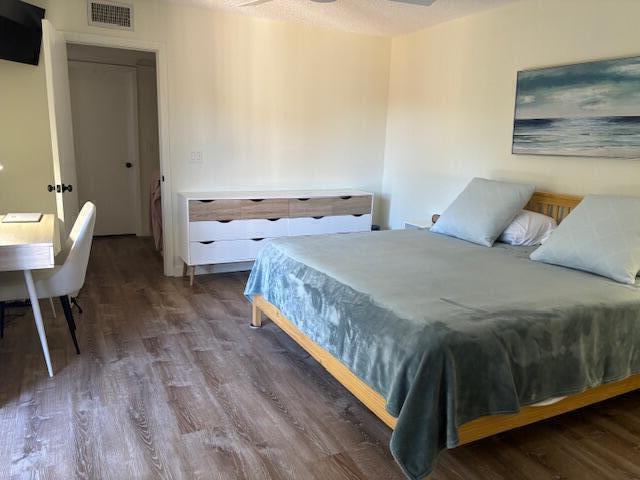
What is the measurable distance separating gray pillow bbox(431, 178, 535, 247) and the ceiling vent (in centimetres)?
300

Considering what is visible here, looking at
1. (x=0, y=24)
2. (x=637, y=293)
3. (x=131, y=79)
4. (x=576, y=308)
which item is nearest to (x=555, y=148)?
(x=637, y=293)

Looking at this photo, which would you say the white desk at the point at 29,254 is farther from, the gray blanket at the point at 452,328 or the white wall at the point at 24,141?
the white wall at the point at 24,141

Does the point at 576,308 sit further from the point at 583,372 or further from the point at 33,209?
the point at 33,209

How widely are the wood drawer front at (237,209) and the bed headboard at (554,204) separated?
6.80ft

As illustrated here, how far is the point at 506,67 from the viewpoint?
3787mm

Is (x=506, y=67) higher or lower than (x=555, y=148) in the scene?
higher

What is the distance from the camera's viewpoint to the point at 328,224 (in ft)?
15.3

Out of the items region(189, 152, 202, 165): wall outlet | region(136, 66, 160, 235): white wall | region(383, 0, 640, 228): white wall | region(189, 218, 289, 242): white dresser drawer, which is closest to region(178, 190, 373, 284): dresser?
region(189, 218, 289, 242): white dresser drawer

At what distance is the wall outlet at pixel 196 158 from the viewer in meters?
4.38

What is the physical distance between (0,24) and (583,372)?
396cm

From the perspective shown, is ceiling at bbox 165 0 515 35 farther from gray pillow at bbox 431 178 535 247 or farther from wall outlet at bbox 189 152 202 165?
gray pillow at bbox 431 178 535 247

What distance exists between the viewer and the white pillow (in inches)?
131

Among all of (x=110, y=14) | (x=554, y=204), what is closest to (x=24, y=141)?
(x=110, y=14)

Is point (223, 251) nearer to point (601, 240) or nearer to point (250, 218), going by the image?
point (250, 218)
